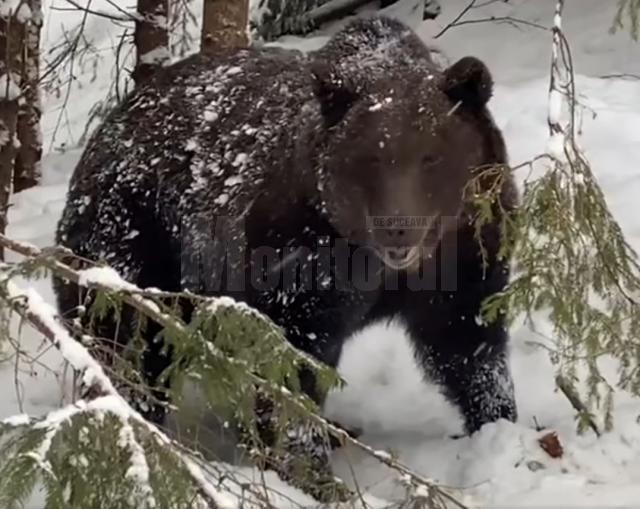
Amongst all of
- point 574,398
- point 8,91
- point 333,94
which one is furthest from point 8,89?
point 574,398

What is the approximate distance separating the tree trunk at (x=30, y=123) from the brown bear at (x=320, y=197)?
1.89 m

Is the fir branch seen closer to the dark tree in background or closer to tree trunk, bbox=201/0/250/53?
tree trunk, bbox=201/0/250/53

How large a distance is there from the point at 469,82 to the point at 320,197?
705 millimetres

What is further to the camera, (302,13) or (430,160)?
(302,13)

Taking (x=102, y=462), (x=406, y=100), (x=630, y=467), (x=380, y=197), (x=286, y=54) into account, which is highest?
(x=286, y=54)

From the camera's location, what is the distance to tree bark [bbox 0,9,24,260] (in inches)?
241

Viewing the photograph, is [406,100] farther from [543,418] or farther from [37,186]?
[37,186]

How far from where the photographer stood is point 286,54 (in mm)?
5535

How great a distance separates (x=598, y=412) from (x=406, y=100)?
4.79 ft

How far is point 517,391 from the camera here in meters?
5.28

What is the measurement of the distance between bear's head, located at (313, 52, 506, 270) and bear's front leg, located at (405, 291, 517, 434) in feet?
1.51

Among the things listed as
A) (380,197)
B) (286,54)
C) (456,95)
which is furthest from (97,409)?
(286,54)

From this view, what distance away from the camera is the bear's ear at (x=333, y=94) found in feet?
14.5

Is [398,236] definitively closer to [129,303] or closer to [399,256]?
[399,256]
